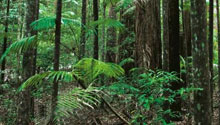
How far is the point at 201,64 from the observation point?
4086mm

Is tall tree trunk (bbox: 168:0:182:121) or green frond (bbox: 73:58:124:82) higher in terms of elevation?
tall tree trunk (bbox: 168:0:182:121)

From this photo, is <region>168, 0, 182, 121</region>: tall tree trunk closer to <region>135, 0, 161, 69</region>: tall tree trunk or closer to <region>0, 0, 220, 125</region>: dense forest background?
<region>0, 0, 220, 125</region>: dense forest background

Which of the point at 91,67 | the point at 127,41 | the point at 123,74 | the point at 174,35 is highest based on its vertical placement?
the point at 127,41

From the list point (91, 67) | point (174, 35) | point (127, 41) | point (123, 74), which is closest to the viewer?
point (91, 67)

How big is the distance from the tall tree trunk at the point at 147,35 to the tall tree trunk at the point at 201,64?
8.92 ft

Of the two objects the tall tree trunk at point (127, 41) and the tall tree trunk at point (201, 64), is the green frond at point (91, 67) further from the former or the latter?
the tall tree trunk at point (127, 41)

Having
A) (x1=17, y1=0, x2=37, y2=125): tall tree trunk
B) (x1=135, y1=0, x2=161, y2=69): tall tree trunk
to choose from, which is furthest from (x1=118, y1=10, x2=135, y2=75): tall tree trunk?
(x1=17, y1=0, x2=37, y2=125): tall tree trunk

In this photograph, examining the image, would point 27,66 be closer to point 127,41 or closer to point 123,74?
point 123,74

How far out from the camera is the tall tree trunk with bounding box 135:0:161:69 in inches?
271

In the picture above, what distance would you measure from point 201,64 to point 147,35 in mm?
3090

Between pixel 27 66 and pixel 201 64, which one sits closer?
pixel 201 64

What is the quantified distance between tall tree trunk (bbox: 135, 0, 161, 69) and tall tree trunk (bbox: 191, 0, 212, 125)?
272cm

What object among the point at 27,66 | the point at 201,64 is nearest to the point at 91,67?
the point at 201,64

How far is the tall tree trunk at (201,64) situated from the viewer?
4.07 meters
